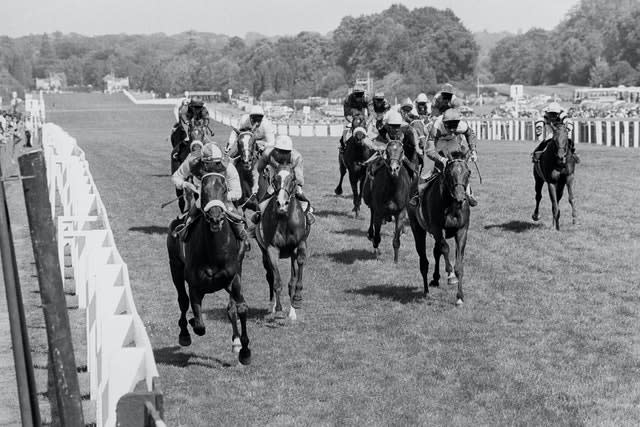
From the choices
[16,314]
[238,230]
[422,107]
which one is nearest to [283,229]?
[238,230]

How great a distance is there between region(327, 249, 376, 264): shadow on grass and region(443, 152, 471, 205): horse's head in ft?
13.4

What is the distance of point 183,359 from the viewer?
1195 centimetres

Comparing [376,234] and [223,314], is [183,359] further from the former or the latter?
[376,234]

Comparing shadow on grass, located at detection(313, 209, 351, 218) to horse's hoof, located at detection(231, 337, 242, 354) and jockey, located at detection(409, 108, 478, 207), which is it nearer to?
jockey, located at detection(409, 108, 478, 207)

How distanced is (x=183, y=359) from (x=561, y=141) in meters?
10.7

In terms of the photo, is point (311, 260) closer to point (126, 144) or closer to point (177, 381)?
point (177, 381)

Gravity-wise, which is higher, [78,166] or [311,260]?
[78,166]

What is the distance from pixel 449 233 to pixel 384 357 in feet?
10.8

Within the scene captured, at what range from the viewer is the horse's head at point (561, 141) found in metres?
20.4

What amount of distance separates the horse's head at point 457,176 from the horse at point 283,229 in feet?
6.40

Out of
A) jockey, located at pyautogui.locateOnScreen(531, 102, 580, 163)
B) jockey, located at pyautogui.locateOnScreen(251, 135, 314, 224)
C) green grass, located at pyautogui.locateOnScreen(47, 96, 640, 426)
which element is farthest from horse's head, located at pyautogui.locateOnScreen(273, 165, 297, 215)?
jockey, located at pyautogui.locateOnScreen(531, 102, 580, 163)

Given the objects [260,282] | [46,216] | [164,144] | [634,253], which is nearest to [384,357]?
[260,282]

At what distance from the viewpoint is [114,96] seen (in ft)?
458

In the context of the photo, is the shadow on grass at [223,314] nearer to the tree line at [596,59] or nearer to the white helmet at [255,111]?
the white helmet at [255,111]
